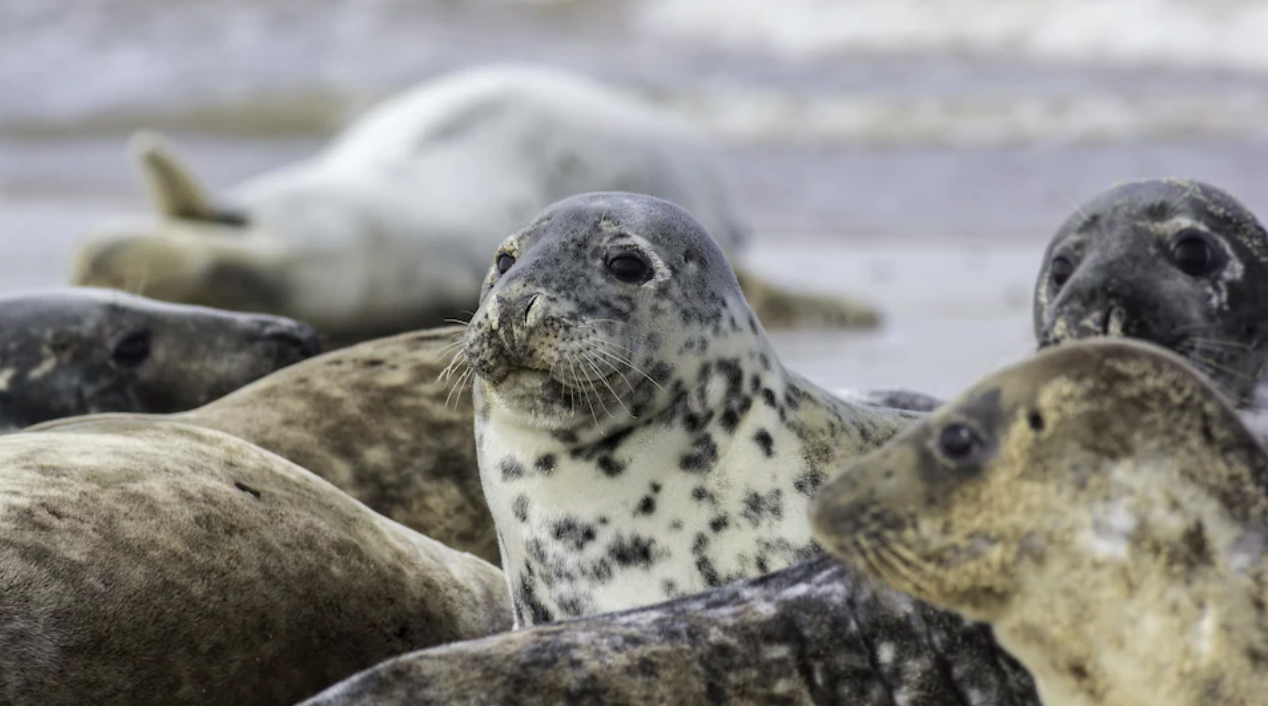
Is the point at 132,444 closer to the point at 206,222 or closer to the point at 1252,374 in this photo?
the point at 1252,374

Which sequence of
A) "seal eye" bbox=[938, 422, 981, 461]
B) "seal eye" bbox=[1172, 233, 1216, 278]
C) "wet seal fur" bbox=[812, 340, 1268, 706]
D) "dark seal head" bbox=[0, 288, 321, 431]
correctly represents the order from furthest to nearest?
"dark seal head" bbox=[0, 288, 321, 431]
"seal eye" bbox=[1172, 233, 1216, 278]
"seal eye" bbox=[938, 422, 981, 461]
"wet seal fur" bbox=[812, 340, 1268, 706]

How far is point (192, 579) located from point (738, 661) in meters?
0.89

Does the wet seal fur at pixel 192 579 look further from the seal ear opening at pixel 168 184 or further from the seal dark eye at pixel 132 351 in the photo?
the seal ear opening at pixel 168 184

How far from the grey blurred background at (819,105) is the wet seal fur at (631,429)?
3.15m

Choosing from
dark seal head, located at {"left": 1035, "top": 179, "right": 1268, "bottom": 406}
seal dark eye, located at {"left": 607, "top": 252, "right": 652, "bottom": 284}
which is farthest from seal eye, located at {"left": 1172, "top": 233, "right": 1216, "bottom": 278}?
seal dark eye, located at {"left": 607, "top": 252, "right": 652, "bottom": 284}

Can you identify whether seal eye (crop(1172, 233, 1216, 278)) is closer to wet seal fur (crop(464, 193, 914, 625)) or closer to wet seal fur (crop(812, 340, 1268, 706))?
wet seal fur (crop(464, 193, 914, 625))

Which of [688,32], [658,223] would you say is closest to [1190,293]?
[658,223]

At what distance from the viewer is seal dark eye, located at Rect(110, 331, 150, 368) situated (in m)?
4.74

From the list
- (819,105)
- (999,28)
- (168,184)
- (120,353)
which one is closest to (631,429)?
(120,353)

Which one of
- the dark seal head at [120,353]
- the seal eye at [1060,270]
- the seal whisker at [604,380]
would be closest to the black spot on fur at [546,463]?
the seal whisker at [604,380]

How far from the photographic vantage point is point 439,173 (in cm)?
922

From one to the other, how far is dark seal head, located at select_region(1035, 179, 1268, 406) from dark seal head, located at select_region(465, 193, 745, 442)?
57 cm

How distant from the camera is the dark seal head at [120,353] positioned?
461 cm

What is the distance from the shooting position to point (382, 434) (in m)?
4.29
